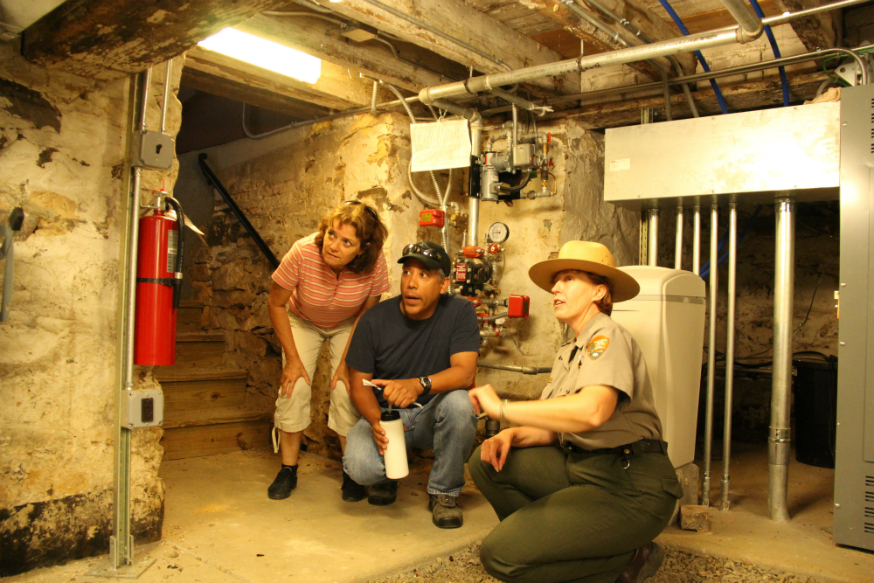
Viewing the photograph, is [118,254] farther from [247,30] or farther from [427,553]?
[427,553]

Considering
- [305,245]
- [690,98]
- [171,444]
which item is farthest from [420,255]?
[171,444]

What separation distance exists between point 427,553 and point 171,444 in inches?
72.4

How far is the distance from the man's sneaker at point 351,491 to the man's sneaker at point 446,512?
0.38 metres

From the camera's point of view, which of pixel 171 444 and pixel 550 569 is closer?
pixel 550 569

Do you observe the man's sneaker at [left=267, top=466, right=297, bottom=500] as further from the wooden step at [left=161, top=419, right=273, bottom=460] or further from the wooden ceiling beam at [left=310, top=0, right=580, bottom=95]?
the wooden ceiling beam at [left=310, top=0, right=580, bottom=95]

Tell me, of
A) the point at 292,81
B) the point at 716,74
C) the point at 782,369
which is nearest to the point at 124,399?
the point at 292,81

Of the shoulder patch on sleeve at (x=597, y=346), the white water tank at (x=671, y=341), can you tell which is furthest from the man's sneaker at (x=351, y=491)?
the shoulder patch on sleeve at (x=597, y=346)

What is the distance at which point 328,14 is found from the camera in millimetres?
2605

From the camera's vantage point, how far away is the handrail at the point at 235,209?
3842 mm

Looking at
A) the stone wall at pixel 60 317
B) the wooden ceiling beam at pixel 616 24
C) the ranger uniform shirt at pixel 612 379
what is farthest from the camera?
the wooden ceiling beam at pixel 616 24

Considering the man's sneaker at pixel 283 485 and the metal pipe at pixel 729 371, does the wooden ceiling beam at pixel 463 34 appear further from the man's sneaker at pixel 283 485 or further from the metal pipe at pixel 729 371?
the man's sneaker at pixel 283 485

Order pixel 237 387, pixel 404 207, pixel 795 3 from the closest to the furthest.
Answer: pixel 795 3, pixel 404 207, pixel 237 387

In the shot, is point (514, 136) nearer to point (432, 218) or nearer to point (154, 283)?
point (432, 218)

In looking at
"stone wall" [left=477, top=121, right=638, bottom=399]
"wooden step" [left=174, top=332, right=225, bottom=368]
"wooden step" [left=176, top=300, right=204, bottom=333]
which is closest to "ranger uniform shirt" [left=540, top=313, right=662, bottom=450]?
"stone wall" [left=477, top=121, right=638, bottom=399]
